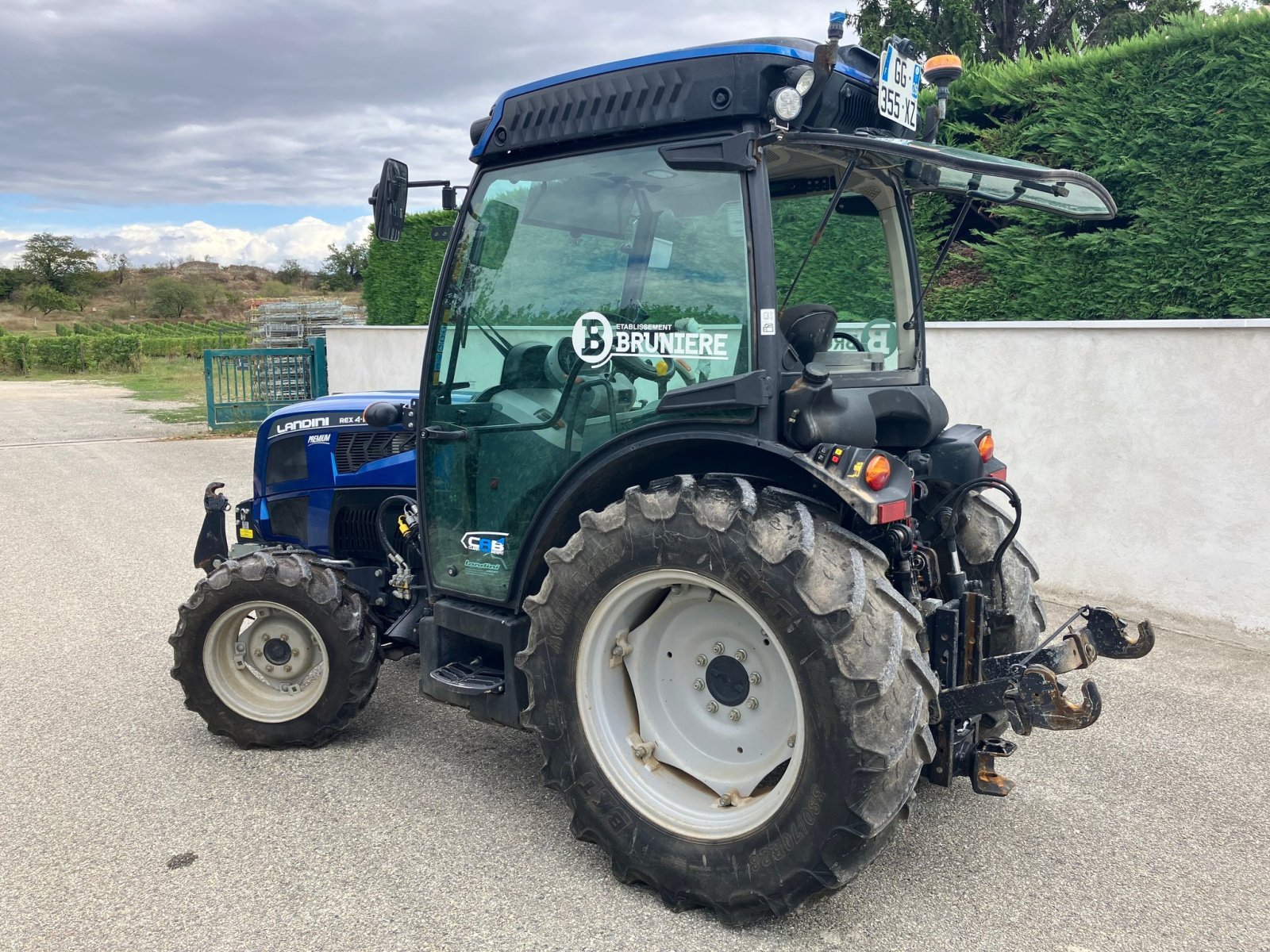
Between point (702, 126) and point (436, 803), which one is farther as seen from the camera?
point (436, 803)

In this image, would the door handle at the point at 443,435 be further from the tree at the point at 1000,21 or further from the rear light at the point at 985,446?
the tree at the point at 1000,21

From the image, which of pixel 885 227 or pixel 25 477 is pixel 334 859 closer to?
pixel 885 227

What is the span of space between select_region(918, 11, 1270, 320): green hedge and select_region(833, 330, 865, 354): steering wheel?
317cm

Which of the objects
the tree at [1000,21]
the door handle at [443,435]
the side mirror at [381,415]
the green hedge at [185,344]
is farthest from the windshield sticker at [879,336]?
the green hedge at [185,344]

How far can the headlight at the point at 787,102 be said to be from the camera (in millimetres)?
2709

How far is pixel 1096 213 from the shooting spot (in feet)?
10.8

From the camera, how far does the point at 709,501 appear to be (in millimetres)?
2738

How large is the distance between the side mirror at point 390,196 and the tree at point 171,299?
239 ft

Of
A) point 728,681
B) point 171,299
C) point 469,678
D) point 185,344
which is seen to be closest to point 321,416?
point 469,678

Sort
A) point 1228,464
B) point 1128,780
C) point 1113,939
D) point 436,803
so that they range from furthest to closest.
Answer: point 1228,464 < point 1128,780 < point 436,803 < point 1113,939

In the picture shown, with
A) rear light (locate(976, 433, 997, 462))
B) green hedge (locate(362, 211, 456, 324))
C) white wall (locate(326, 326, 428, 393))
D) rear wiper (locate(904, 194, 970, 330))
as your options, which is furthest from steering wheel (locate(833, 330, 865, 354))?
green hedge (locate(362, 211, 456, 324))

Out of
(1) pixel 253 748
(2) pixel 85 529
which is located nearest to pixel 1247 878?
(1) pixel 253 748

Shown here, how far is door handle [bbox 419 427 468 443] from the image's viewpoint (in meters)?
3.48

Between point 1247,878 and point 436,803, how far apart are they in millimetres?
2655
